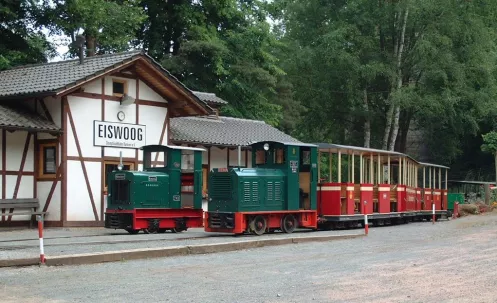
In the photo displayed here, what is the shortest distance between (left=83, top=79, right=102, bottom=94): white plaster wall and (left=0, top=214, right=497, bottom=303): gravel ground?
10724 mm

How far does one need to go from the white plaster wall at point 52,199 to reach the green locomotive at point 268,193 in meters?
5.27

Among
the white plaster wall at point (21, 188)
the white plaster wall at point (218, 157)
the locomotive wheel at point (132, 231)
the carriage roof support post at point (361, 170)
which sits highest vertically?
the white plaster wall at point (218, 157)

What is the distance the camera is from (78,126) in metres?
25.4

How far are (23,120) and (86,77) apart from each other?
2.37 meters

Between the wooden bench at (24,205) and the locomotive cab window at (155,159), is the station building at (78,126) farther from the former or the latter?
the locomotive cab window at (155,159)

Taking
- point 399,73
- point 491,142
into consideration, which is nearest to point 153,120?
point 399,73

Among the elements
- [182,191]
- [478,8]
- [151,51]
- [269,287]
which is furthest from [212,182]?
[478,8]

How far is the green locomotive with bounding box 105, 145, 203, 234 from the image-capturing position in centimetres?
2241

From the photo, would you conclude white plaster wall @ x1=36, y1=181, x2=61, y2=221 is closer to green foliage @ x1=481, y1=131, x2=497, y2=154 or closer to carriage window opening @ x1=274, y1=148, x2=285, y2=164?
carriage window opening @ x1=274, y1=148, x2=285, y2=164

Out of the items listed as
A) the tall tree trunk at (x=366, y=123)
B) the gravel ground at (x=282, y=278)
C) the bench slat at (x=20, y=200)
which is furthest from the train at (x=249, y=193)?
the tall tree trunk at (x=366, y=123)

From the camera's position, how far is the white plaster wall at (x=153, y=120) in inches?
1091

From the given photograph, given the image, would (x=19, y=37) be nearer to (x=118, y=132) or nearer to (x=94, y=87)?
(x=94, y=87)

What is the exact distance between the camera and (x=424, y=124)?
49.0 m

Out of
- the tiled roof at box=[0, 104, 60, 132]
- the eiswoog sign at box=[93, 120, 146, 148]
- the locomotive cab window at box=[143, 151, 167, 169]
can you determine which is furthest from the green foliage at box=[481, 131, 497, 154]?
the tiled roof at box=[0, 104, 60, 132]
